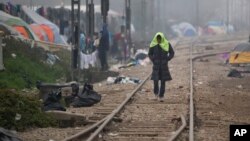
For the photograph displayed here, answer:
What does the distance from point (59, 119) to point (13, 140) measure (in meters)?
2.98

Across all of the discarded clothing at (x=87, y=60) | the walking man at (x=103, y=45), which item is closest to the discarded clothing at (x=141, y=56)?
the discarded clothing at (x=87, y=60)

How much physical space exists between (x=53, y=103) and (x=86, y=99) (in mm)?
1511

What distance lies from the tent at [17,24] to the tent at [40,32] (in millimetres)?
1465

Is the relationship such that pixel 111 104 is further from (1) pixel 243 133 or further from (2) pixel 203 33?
(2) pixel 203 33

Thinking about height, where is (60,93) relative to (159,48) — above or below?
below

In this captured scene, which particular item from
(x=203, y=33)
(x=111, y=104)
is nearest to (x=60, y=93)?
(x=111, y=104)

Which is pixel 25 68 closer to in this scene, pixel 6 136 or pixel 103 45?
pixel 103 45

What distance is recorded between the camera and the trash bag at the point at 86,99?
15898mm

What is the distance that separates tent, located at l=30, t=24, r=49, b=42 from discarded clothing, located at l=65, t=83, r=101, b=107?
544 inches

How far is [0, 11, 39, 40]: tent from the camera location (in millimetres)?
26011

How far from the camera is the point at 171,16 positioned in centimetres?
12300

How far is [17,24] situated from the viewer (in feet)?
88.9

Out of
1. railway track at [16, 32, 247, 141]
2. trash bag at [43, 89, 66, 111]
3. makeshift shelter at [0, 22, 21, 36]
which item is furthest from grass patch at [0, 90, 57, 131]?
makeshift shelter at [0, 22, 21, 36]

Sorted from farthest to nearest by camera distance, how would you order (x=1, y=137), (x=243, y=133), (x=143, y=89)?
(x=143, y=89) < (x=1, y=137) < (x=243, y=133)
